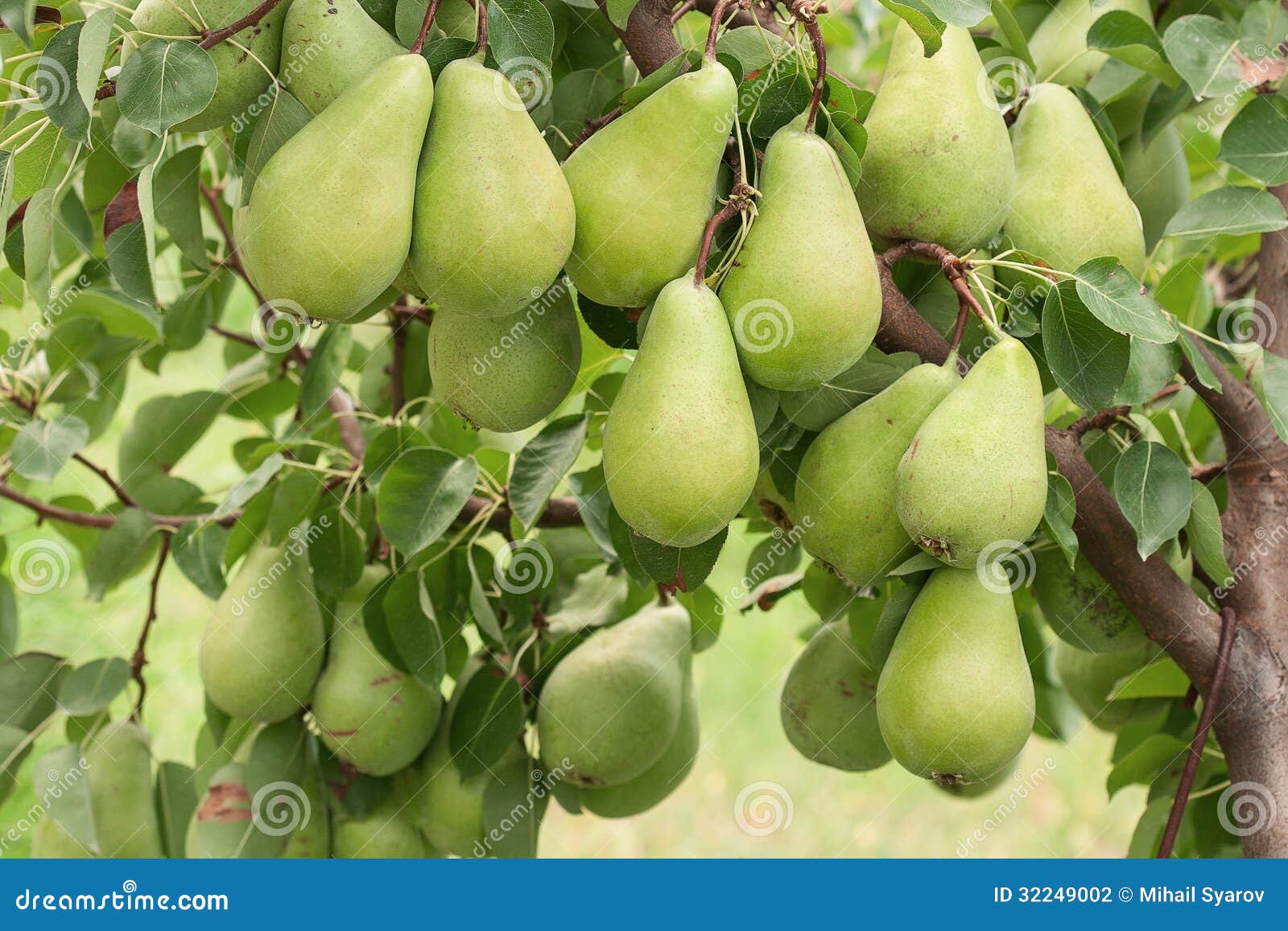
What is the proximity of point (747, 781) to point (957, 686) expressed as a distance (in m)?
2.07

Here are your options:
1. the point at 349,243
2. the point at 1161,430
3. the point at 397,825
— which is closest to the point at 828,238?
the point at 349,243

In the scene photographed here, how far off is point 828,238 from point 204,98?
381mm

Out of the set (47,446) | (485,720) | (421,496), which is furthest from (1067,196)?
(47,446)

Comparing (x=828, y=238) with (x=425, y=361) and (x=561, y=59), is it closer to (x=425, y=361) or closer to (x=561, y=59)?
(x=561, y=59)

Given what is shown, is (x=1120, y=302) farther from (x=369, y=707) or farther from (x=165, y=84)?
(x=369, y=707)

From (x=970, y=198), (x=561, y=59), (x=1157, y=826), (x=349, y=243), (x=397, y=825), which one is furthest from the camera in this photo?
(x=397, y=825)

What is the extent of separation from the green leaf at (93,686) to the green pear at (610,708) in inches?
18.2

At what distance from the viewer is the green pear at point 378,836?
124 centimetres

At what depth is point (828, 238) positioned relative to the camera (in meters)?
0.74

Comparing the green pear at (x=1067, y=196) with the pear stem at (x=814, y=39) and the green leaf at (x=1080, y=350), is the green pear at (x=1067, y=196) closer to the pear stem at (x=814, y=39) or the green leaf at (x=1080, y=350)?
the green leaf at (x=1080, y=350)

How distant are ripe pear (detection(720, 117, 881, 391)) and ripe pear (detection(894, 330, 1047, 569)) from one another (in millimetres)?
77

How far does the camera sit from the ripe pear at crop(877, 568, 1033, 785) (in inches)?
31.2

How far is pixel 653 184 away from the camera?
29.1 inches

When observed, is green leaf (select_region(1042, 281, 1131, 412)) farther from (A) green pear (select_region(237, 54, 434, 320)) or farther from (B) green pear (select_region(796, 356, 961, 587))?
(A) green pear (select_region(237, 54, 434, 320))
